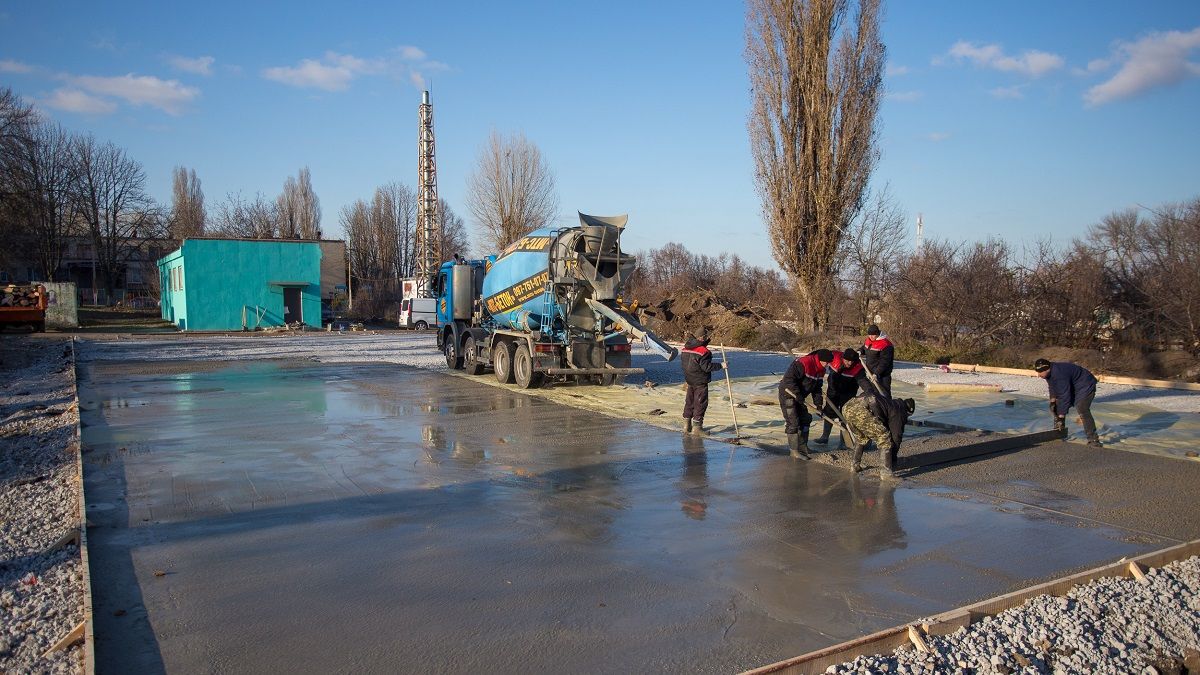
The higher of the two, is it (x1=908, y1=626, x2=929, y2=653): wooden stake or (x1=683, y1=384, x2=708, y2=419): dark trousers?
(x1=683, y1=384, x2=708, y2=419): dark trousers

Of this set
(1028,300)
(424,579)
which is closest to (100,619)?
(424,579)

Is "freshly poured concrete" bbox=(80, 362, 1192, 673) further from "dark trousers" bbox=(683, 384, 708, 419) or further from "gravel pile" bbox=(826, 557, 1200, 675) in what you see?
"dark trousers" bbox=(683, 384, 708, 419)

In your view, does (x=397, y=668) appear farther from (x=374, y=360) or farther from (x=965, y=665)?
(x=374, y=360)

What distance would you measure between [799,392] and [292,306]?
36.9 metres

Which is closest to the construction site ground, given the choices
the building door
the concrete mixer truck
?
the concrete mixer truck

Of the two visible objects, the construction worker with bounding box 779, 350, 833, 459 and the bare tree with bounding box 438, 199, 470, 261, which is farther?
the bare tree with bounding box 438, 199, 470, 261

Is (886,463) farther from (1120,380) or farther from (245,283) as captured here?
(245,283)

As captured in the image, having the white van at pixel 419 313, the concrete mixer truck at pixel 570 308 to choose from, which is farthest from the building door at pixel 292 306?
the concrete mixer truck at pixel 570 308

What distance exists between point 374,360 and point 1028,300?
18.8 metres

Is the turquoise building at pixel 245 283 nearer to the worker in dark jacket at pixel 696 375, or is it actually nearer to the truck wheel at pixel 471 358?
the truck wheel at pixel 471 358

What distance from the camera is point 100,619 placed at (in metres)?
4.89

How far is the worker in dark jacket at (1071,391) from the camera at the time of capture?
10.5 meters

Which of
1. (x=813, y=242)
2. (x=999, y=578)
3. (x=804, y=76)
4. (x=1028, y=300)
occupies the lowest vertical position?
(x=999, y=578)

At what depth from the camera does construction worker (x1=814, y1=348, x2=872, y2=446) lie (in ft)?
31.0
